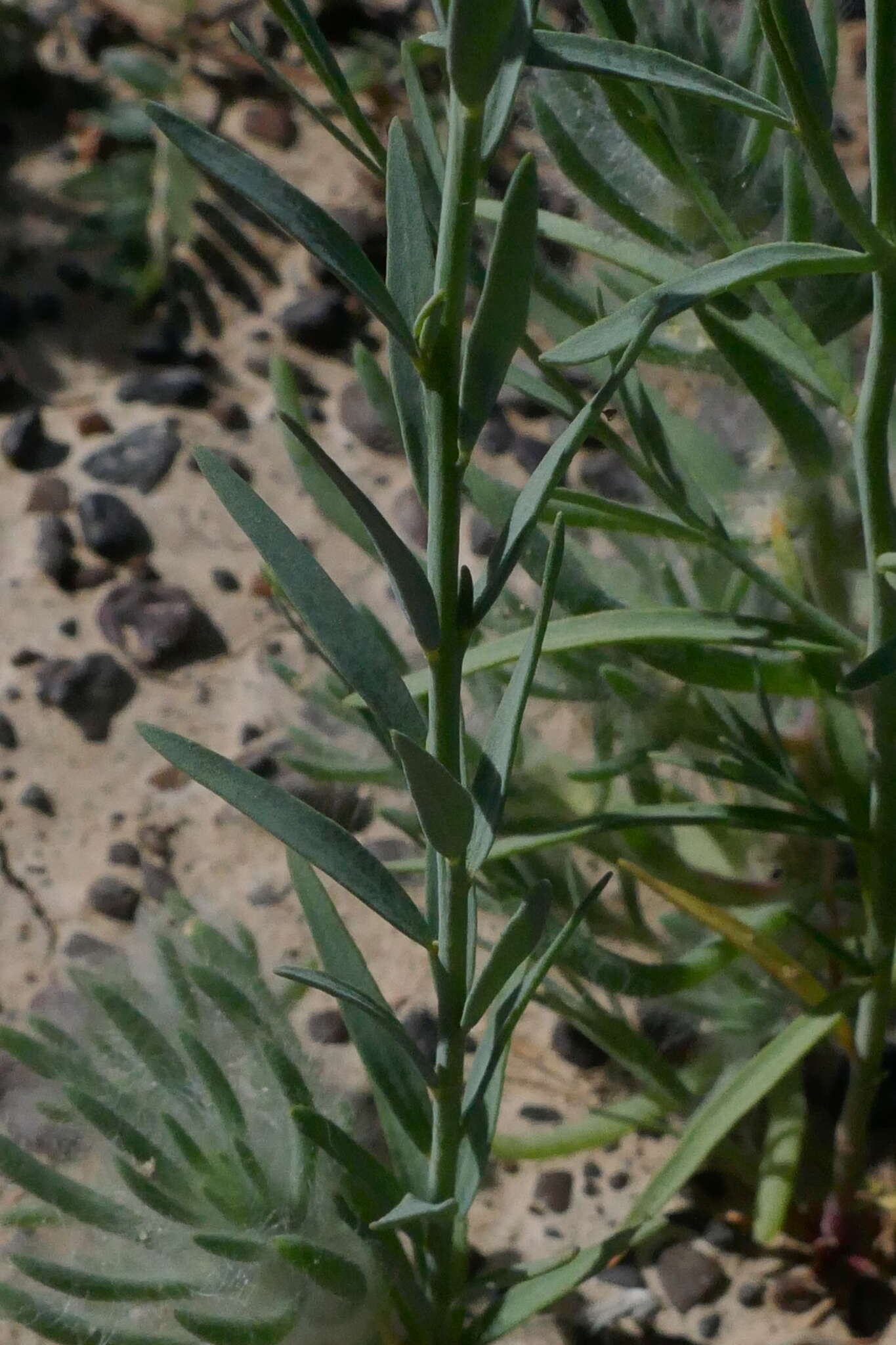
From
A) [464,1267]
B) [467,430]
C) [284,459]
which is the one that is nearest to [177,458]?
[284,459]

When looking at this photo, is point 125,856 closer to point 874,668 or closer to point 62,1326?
point 62,1326

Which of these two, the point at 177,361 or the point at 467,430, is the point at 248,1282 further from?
the point at 177,361

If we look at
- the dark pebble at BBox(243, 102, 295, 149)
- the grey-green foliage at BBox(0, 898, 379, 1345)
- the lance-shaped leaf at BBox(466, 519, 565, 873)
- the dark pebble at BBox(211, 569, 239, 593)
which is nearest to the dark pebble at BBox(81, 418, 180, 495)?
the dark pebble at BBox(211, 569, 239, 593)

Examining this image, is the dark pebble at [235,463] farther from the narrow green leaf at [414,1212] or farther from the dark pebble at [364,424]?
the narrow green leaf at [414,1212]

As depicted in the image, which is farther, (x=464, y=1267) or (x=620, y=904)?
(x=620, y=904)

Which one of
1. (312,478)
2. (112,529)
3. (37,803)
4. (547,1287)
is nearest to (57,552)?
(112,529)

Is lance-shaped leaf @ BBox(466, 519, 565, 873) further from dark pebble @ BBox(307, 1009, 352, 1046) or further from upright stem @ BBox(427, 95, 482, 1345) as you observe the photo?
dark pebble @ BBox(307, 1009, 352, 1046)

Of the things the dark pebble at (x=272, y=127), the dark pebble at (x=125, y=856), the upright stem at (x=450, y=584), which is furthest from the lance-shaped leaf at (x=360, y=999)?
the dark pebble at (x=272, y=127)
